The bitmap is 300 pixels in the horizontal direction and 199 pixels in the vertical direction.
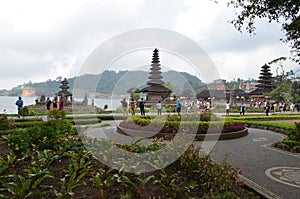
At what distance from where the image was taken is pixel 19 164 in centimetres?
571

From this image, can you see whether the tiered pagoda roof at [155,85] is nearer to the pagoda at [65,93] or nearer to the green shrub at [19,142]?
the pagoda at [65,93]

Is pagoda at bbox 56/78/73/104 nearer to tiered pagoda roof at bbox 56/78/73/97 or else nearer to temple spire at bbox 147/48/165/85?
tiered pagoda roof at bbox 56/78/73/97

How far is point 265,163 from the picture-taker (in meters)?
7.29

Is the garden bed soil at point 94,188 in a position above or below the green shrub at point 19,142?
below

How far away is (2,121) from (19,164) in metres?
6.56

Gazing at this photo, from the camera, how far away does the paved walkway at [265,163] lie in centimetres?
530

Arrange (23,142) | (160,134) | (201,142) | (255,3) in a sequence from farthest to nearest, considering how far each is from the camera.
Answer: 1. (160,134)
2. (201,142)
3. (255,3)
4. (23,142)

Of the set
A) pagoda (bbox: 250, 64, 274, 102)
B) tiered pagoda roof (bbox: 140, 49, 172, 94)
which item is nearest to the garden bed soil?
tiered pagoda roof (bbox: 140, 49, 172, 94)

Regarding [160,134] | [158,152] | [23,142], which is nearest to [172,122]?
[160,134]

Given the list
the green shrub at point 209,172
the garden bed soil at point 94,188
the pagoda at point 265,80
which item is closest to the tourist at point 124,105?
the garden bed soil at point 94,188

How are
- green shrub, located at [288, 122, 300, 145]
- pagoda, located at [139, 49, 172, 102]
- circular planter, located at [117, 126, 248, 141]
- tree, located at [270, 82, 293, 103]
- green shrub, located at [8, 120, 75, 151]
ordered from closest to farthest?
green shrub, located at [8, 120, 75, 151], green shrub, located at [288, 122, 300, 145], circular planter, located at [117, 126, 248, 141], pagoda, located at [139, 49, 172, 102], tree, located at [270, 82, 293, 103]

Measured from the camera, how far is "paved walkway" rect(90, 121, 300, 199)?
209 inches

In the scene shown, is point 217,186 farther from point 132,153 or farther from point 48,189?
point 48,189

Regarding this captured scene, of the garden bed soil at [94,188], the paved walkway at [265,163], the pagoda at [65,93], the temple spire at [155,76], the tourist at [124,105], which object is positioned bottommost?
the paved walkway at [265,163]
